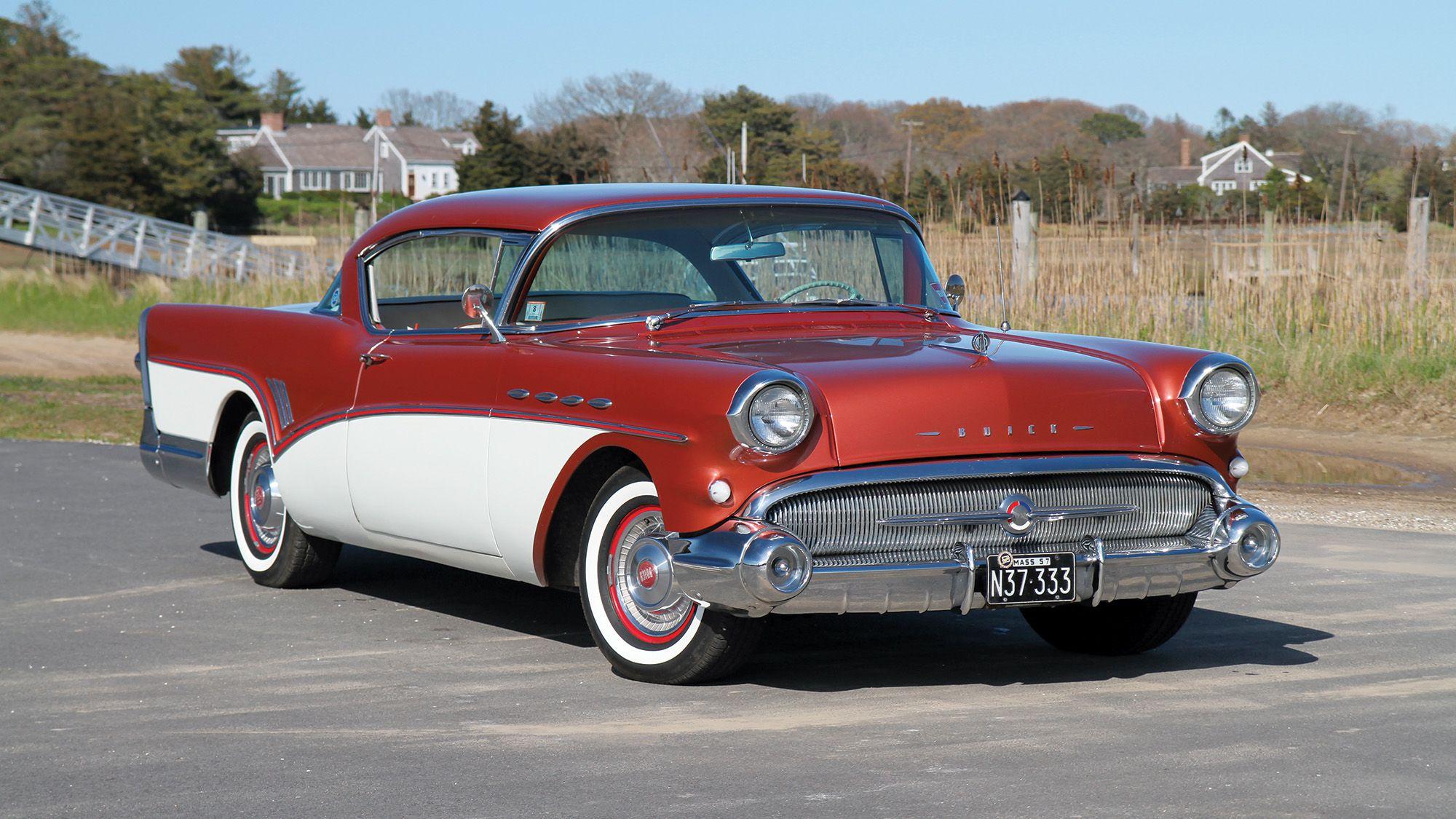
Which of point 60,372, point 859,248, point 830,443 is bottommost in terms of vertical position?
point 60,372

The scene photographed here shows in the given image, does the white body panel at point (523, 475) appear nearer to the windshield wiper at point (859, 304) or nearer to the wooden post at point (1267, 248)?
the windshield wiper at point (859, 304)

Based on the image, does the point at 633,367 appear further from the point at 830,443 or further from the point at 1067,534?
the point at 1067,534

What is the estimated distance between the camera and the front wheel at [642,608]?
199 inches

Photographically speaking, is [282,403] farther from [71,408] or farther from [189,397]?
[71,408]

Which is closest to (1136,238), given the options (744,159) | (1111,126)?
(744,159)

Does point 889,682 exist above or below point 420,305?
below

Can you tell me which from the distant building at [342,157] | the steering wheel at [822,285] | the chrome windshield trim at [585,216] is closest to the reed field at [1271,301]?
the steering wheel at [822,285]

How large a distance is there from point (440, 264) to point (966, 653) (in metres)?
3.40

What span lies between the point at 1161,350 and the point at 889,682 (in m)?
1.41

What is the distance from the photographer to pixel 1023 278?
53.8ft

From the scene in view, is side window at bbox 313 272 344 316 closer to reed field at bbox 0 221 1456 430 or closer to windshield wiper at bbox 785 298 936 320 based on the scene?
windshield wiper at bbox 785 298 936 320

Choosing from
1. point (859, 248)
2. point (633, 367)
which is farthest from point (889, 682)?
point (859, 248)

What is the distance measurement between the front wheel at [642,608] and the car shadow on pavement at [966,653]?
0.81ft

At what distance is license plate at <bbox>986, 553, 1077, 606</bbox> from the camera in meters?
4.88
